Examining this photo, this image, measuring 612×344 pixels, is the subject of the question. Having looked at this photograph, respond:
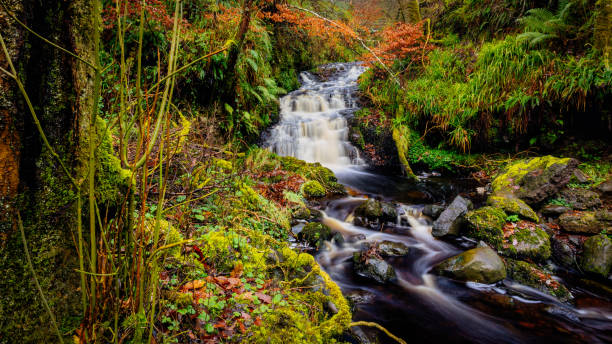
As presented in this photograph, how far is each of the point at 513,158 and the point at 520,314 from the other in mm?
5021

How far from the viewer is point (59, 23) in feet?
3.64

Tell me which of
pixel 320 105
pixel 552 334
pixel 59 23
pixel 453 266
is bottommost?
pixel 552 334

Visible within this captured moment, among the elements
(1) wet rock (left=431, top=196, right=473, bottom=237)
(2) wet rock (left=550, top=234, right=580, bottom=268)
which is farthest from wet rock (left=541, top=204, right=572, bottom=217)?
(1) wet rock (left=431, top=196, right=473, bottom=237)

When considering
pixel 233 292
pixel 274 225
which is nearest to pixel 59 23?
pixel 233 292

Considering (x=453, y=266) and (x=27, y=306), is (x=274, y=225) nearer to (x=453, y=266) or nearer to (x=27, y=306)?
(x=453, y=266)

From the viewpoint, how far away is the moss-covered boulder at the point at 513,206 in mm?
5094

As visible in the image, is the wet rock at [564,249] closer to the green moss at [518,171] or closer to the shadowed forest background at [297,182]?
the shadowed forest background at [297,182]

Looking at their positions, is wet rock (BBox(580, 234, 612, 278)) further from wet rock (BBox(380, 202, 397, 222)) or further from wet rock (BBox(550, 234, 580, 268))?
wet rock (BBox(380, 202, 397, 222))

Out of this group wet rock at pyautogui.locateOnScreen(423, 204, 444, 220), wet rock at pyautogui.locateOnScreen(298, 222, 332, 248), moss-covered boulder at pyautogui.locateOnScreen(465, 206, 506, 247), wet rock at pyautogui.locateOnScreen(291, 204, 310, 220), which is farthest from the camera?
wet rock at pyautogui.locateOnScreen(423, 204, 444, 220)

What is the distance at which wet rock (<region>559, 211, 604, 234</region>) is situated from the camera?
461 centimetres

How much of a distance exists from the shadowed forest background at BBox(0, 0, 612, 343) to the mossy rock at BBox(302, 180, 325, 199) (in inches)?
2.0

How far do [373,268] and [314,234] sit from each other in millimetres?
1085

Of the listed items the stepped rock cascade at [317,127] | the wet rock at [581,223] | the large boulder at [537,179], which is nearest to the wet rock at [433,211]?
the large boulder at [537,179]

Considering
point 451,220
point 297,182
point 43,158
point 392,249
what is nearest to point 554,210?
point 451,220
